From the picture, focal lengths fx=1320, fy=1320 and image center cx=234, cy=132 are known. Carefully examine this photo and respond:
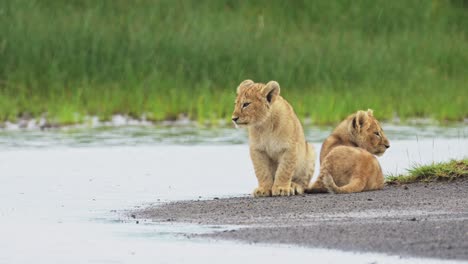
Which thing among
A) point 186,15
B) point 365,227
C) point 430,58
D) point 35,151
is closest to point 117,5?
point 186,15

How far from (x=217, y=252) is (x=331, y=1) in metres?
25.7

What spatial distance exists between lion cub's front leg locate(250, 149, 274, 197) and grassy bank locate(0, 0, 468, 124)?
1182 cm

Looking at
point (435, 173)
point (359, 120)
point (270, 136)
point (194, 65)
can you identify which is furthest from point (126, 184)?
point (194, 65)

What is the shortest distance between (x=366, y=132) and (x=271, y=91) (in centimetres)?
120

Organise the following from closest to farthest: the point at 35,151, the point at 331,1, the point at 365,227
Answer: the point at 365,227, the point at 35,151, the point at 331,1

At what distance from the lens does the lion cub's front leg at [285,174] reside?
42.9 feet

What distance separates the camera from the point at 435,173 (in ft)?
45.6

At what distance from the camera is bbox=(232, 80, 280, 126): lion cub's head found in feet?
42.9

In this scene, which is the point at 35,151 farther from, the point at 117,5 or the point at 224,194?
the point at 117,5

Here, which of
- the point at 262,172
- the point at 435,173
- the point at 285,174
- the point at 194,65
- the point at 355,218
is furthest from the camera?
the point at 194,65

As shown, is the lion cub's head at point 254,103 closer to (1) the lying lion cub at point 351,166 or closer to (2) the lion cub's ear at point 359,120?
(1) the lying lion cub at point 351,166

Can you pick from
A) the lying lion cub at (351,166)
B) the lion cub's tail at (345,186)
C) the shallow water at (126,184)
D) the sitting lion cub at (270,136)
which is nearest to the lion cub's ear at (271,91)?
the sitting lion cub at (270,136)

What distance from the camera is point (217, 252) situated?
925 cm

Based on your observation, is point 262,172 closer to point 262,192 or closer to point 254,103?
point 262,192
